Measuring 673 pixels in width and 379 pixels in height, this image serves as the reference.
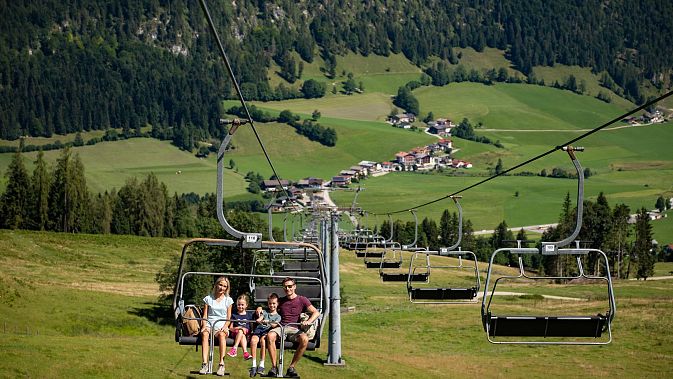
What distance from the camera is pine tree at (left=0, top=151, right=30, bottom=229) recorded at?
128125 mm

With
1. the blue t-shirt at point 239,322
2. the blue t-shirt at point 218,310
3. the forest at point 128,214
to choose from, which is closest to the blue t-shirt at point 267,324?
the blue t-shirt at point 239,322

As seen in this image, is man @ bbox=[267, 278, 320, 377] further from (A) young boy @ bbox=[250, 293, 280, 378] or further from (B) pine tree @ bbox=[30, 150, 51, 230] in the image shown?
(B) pine tree @ bbox=[30, 150, 51, 230]

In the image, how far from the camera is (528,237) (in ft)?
614

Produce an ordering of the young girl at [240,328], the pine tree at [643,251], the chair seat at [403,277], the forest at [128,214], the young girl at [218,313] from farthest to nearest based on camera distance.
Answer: the pine tree at [643,251] → the forest at [128,214] → the chair seat at [403,277] → the young girl at [240,328] → the young girl at [218,313]

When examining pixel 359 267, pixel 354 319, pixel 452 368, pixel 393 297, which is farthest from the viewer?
pixel 359 267

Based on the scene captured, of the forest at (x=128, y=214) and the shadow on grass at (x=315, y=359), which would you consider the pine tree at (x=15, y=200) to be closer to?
the forest at (x=128, y=214)

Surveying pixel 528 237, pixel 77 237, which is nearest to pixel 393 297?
pixel 77 237

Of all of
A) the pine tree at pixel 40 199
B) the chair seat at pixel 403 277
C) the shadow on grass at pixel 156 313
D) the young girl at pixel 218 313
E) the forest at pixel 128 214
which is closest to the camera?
the young girl at pixel 218 313

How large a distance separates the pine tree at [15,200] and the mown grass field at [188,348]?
21377 mm

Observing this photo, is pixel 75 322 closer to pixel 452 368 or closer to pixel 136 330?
pixel 136 330

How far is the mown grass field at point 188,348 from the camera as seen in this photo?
4284 cm

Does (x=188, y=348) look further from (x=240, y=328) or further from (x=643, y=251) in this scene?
(x=643, y=251)

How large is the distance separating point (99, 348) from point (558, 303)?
51.7m

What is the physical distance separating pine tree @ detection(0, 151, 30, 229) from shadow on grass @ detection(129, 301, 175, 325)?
195ft
